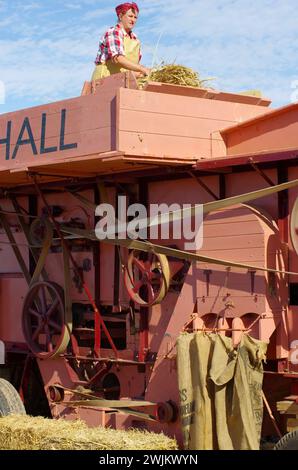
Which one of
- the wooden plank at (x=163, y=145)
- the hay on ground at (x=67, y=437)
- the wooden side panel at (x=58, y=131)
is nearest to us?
the hay on ground at (x=67, y=437)

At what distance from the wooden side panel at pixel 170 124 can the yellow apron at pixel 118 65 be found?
108 cm

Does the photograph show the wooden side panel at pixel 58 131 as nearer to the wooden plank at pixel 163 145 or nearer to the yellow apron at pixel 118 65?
the wooden plank at pixel 163 145

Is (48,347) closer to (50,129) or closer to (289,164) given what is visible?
(50,129)

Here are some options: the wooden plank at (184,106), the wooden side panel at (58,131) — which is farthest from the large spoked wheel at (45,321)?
the wooden plank at (184,106)

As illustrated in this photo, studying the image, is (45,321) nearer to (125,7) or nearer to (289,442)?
(125,7)

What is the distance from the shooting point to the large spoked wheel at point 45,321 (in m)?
10.0

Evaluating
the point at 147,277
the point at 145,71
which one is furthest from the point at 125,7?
the point at 147,277

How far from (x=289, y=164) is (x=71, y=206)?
3067mm

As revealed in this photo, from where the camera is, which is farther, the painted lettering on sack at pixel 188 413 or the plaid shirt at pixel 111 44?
the plaid shirt at pixel 111 44

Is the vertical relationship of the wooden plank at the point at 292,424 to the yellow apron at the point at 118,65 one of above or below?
below

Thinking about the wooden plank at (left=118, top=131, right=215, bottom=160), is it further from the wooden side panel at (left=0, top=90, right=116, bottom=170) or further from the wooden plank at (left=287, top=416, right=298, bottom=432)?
the wooden plank at (left=287, top=416, right=298, bottom=432)

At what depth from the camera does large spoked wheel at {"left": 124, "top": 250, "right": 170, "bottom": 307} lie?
350 inches

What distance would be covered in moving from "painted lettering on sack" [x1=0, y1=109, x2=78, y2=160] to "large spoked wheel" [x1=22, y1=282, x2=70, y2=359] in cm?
148
